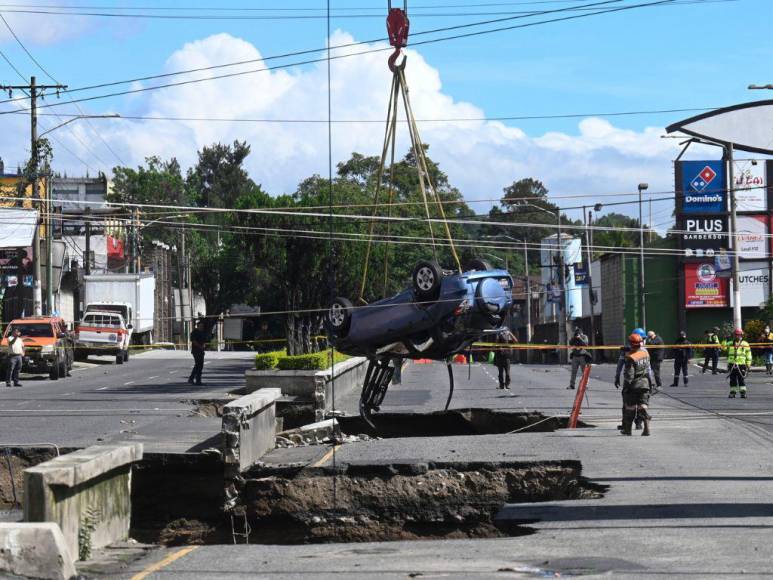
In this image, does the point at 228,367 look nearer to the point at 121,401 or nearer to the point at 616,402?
the point at 121,401

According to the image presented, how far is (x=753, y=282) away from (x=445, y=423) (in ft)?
157

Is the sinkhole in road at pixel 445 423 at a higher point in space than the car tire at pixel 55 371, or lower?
lower

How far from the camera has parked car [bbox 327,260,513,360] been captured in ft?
56.8

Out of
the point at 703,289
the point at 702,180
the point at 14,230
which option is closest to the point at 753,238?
the point at 703,289

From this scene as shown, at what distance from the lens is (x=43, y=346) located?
40062 millimetres

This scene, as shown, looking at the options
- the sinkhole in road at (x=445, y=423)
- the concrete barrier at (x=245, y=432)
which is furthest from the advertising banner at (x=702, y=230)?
the concrete barrier at (x=245, y=432)

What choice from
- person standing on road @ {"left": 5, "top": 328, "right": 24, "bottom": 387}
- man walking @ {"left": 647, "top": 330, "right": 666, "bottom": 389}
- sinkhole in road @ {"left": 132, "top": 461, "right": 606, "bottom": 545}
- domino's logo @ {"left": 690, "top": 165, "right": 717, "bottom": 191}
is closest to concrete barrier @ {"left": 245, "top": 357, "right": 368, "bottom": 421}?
sinkhole in road @ {"left": 132, "top": 461, "right": 606, "bottom": 545}

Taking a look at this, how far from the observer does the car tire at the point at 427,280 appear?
1734 cm

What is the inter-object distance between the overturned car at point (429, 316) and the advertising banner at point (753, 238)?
170 ft

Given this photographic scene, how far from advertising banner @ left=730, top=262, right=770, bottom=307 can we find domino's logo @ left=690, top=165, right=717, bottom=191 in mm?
5462

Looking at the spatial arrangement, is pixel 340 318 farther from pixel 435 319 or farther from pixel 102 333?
pixel 102 333

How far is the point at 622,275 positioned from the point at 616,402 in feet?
145

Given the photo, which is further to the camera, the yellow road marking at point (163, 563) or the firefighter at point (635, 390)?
the firefighter at point (635, 390)

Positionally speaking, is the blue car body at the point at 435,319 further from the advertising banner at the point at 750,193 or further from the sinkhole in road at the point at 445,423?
the advertising banner at the point at 750,193
